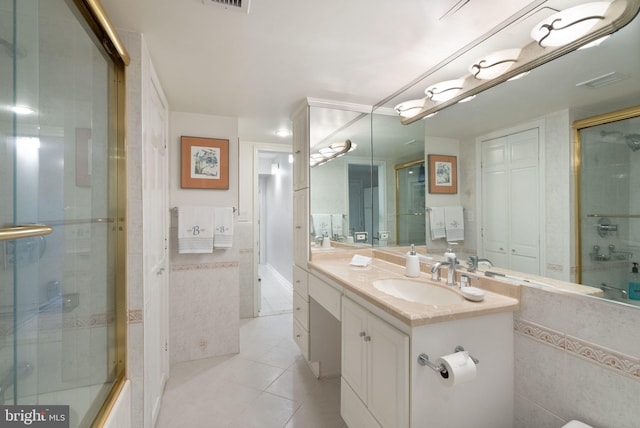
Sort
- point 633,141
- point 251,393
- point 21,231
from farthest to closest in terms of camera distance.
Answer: point 251,393
point 633,141
point 21,231

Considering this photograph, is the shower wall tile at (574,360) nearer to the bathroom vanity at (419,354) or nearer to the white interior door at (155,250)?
the bathroom vanity at (419,354)

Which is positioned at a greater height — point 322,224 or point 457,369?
point 322,224

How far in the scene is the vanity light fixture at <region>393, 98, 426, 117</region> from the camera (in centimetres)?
198

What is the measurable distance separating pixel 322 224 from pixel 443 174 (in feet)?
3.58

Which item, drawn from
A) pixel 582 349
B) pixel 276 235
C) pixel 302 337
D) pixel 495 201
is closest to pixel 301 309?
pixel 302 337

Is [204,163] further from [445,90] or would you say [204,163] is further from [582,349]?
[582,349]

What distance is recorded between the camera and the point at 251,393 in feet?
6.75

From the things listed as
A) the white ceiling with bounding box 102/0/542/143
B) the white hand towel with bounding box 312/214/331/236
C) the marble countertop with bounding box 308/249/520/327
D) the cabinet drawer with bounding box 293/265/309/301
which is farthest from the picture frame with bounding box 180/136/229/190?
the marble countertop with bounding box 308/249/520/327

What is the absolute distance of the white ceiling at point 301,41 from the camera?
123cm

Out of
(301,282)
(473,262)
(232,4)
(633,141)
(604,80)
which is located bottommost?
(301,282)

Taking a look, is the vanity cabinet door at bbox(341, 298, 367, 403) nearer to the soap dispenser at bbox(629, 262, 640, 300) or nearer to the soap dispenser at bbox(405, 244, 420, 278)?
the soap dispenser at bbox(405, 244, 420, 278)

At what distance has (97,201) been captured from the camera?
1.27 m

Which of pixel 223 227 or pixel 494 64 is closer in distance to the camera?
pixel 494 64

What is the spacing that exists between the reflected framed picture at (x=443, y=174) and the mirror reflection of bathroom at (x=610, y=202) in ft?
2.06
